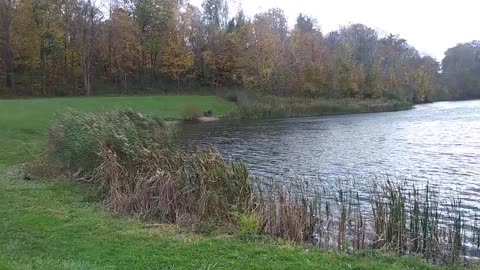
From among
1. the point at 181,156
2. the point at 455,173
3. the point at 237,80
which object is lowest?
the point at 455,173

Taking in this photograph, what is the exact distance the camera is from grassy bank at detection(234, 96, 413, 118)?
56219 millimetres

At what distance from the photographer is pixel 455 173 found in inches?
730

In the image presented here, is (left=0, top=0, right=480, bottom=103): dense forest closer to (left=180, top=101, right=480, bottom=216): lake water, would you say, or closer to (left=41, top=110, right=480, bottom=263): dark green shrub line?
(left=180, top=101, right=480, bottom=216): lake water

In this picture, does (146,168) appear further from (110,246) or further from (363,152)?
(363,152)

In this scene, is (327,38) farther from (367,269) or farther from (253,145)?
(367,269)

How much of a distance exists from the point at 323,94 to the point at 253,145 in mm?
46809

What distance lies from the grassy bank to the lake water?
1530 centimetres

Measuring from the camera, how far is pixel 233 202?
36.5ft

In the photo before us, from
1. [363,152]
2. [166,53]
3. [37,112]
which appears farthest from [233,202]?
[166,53]

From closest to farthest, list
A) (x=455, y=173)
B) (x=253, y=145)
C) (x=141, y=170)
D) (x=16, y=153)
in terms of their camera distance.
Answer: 1. (x=141, y=170)
2. (x=455, y=173)
3. (x=16, y=153)
4. (x=253, y=145)

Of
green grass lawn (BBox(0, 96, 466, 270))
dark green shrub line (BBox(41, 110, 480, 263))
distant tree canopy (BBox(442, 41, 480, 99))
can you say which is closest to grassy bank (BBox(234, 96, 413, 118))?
dark green shrub line (BBox(41, 110, 480, 263))

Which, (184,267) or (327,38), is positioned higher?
(327,38)

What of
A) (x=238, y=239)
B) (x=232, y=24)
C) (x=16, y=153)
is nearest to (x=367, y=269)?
(x=238, y=239)

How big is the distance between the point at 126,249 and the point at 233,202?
366 centimetres
